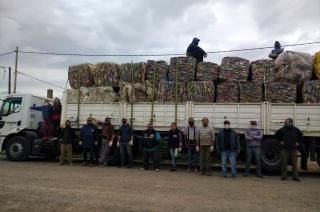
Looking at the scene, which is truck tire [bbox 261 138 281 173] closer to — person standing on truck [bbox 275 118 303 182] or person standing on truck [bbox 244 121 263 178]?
person standing on truck [bbox 244 121 263 178]

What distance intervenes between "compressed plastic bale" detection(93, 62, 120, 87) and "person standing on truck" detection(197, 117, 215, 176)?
3.86 meters

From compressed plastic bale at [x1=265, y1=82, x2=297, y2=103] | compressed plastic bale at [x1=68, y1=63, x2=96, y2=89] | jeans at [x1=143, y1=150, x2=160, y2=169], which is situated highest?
compressed plastic bale at [x1=68, y1=63, x2=96, y2=89]

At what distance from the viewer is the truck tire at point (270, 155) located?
41.0 feet

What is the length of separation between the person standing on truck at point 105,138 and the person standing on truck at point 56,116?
1822 mm

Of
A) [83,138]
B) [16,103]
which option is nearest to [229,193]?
[83,138]

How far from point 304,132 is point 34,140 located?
31.3 feet

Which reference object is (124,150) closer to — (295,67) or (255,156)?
(255,156)

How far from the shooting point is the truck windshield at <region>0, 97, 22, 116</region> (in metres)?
15.7

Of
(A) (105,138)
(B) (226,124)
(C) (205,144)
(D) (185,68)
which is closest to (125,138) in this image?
(A) (105,138)

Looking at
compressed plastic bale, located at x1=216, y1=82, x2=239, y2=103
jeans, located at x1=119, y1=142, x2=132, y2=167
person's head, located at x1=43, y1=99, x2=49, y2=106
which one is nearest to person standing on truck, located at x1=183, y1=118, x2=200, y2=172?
compressed plastic bale, located at x1=216, y1=82, x2=239, y2=103

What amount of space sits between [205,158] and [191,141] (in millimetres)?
822

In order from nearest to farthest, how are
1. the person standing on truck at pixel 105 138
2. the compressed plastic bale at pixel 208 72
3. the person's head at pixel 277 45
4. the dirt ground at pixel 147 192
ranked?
the dirt ground at pixel 147 192
the compressed plastic bale at pixel 208 72
the person standing on truck at pixel 105 138
the person's head at pixel 277 45

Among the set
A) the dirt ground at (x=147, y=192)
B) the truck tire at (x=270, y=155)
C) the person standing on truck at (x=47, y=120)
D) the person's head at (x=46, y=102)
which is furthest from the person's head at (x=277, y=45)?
the person's head at (x=46, y=102)

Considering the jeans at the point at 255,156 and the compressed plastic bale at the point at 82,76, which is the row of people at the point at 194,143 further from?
the compressed plastic bale at the point at 82,76
